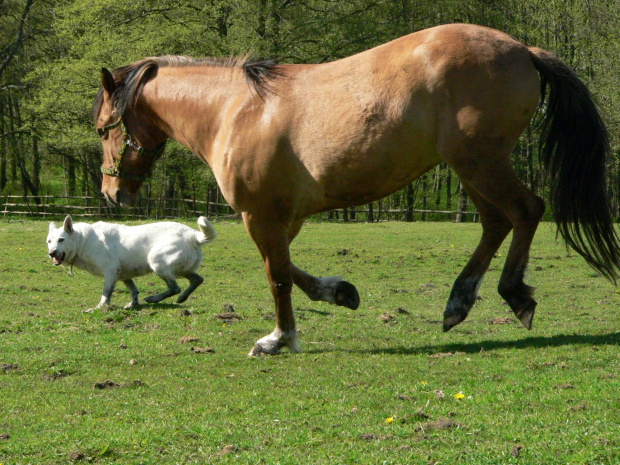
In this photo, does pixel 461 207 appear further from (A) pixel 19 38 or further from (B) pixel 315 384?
(B) pixel 315 384

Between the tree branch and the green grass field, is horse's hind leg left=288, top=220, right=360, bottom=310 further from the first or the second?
the tree branch

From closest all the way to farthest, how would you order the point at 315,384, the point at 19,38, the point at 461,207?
the point at 315,384, the point at 19,38, the point at 461,207

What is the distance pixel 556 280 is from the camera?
539 inches

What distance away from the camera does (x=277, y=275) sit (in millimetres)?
7016

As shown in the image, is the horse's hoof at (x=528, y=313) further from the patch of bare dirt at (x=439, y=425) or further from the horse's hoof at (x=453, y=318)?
the patch of bare dirt at (x=439, y=425)

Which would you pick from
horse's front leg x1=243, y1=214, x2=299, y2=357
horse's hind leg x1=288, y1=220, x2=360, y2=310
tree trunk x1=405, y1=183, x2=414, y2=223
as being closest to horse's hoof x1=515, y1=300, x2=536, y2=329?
horse's hind leg x1=288, y1=220, x2=360, y2=310

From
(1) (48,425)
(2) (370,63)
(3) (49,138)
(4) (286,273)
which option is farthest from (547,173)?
(3) (49,138)

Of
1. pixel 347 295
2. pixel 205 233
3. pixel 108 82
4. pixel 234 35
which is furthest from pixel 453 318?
pixel 234 35

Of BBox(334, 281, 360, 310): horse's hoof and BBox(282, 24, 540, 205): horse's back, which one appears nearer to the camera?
BBox(282, 24, 540, 205): horse's back

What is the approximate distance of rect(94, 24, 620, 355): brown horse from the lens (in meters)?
6.16

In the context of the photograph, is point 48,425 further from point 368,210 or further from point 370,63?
point 368,210

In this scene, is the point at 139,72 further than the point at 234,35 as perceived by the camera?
No

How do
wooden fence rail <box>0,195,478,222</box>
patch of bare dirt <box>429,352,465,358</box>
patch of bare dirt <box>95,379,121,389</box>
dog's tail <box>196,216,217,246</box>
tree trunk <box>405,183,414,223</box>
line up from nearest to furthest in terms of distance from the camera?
1. patch of bare dirt <box>95,379,121,389</box>
2. patch of bare dirt <box>429,352,465,358</box>
3. dog's tail <box>196,216,217,246</box>
4. tree trunk <box>405,183,414,223</box>
5. wooden fence rail <box>0,195,478,222</box>

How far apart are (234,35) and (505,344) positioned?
2818 cm
